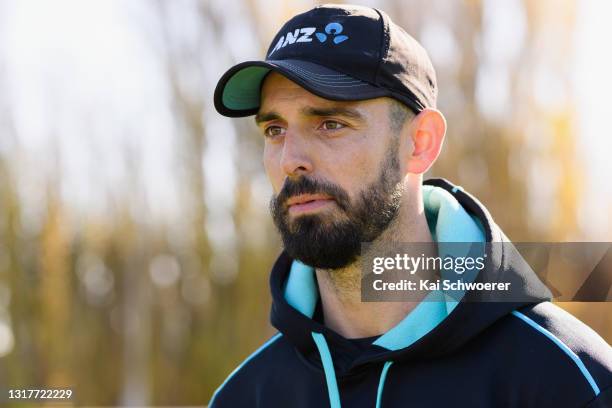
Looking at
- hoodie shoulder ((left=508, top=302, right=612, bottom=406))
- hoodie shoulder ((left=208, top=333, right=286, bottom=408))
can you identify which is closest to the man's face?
hoodie shoulder ((left=208, top=333, right=286, bottom=408))

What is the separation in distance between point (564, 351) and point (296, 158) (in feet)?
2.53

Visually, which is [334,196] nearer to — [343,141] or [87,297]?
[343,141]

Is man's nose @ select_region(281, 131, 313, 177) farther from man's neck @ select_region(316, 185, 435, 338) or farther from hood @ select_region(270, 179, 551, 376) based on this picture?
hood @ select_region(270, 179, 551, 376)

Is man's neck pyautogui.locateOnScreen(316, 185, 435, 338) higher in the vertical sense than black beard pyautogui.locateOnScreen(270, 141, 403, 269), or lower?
lower

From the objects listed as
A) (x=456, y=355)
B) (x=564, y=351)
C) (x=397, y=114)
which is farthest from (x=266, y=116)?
(x=564, y=351)

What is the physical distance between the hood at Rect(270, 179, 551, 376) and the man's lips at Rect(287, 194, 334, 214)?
0.99 ft

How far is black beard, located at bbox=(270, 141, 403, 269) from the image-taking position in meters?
2.11

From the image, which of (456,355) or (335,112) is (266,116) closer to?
(335,112)

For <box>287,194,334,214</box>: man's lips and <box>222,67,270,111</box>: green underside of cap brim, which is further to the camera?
<box>222,67,270,111</box>: green underside of cap brim

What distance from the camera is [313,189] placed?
2092mm

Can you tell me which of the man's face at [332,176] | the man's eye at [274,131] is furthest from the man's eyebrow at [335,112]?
the man's eye at [274,131]

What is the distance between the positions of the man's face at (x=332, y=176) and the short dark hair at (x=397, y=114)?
16 millimetres

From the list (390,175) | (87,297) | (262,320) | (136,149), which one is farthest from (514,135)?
(390,175)

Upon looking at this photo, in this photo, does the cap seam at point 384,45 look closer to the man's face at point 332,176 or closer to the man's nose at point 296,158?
the man's face at point 332,176
